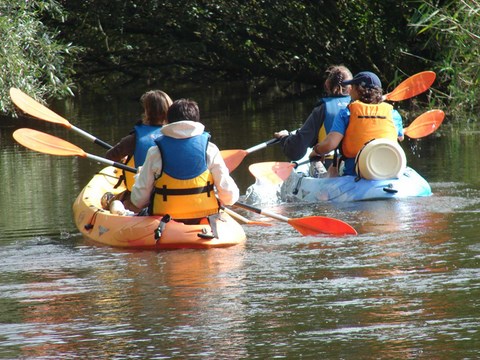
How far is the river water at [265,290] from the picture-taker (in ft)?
16.0

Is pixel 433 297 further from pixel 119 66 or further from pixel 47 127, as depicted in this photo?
pixel 119 66

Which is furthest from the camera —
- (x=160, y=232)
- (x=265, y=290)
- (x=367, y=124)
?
(x=367, y=124)

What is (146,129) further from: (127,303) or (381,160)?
Answer: (127,303)

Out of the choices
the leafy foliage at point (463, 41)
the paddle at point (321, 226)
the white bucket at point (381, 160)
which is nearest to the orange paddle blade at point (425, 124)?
the leafy foliage at point (463, 41)

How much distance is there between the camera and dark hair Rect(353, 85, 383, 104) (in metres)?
8.70

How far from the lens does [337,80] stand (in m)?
9.07

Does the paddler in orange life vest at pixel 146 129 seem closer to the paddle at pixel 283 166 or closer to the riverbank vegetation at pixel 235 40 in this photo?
the paddle at pixel 283 166

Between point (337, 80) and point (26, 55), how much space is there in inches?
228

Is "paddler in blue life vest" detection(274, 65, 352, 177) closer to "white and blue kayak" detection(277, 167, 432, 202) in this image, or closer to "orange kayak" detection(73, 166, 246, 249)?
"white and blue kayak" detection(277, 167, 432, 202)

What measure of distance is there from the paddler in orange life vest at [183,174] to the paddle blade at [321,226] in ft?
1.58

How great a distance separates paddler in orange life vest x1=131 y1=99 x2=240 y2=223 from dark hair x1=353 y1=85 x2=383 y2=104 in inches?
76.7

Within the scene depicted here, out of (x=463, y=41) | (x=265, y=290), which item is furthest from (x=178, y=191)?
(x=463, y=41)

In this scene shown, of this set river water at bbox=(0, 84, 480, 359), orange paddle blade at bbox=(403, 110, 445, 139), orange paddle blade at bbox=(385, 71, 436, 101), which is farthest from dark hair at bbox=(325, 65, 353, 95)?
orange paddle blade at bbox=(385, 71, 436, 101)

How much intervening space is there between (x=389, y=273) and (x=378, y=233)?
123 cm
